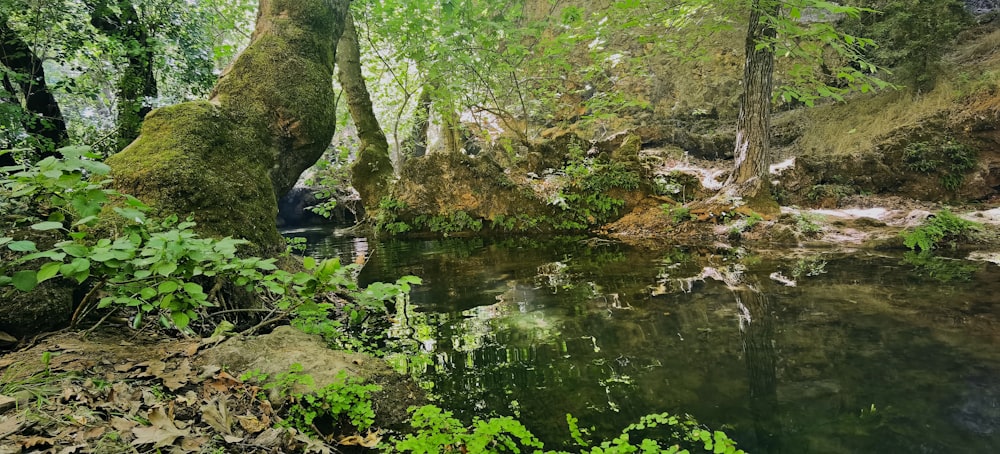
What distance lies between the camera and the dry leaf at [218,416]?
1.76m

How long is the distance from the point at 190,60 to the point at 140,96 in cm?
112

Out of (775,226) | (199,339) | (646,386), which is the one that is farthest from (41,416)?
(775,226)

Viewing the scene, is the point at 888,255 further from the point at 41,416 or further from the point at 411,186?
the point at 411,186

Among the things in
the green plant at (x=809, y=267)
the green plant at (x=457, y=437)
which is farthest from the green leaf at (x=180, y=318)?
the green plant at (x=809, y=267)

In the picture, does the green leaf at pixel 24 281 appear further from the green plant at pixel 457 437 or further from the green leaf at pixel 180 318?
the green plant at pixel 457 437

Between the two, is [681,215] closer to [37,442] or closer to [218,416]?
[218,416]

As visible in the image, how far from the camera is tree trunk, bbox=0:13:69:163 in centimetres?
562

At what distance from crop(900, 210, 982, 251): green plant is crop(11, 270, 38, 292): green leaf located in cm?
864

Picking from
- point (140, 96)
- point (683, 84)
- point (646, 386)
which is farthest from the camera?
point (683, 84)

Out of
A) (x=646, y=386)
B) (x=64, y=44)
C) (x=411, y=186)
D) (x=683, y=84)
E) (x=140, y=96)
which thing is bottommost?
(x=646, y=386)

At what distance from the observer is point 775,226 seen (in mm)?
7406

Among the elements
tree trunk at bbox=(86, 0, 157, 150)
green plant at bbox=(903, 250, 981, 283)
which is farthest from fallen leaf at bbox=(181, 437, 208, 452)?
tree trunk at bbox=(86, 0, 157, 150)

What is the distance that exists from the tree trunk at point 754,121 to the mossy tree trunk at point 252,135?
7392mm

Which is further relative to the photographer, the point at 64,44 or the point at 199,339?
the point at 64,44
